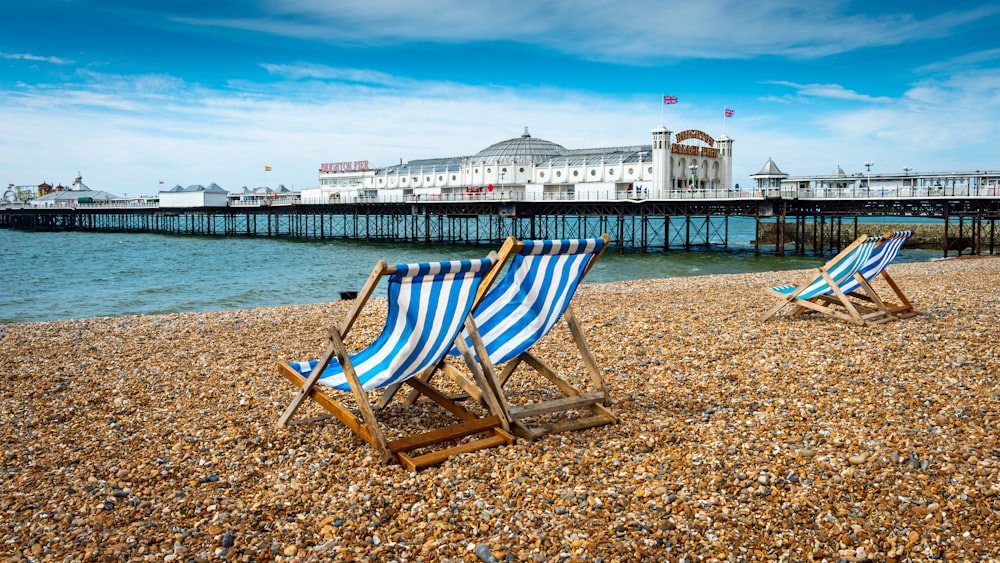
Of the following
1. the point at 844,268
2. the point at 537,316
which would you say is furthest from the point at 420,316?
the point at 844,268

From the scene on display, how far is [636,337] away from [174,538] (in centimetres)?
491

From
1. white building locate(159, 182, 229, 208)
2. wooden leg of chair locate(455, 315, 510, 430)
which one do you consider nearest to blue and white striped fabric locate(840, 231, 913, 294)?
wooden leg of chair locate(455, 315, 510, 430)

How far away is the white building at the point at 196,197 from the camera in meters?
61.4

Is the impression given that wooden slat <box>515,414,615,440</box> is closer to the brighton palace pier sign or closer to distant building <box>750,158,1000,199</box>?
distant building <box>750,158,1000,199</box>

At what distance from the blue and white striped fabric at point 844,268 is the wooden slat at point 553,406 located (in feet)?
14.2

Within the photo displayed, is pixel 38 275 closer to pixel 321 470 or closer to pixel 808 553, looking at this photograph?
pixel 321 470

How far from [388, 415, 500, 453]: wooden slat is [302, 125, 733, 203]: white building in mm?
30760

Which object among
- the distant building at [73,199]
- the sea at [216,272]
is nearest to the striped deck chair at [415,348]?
the sea at [216,272]

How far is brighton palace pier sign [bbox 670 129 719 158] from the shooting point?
38.8 metres

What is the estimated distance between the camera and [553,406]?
424 centimetres

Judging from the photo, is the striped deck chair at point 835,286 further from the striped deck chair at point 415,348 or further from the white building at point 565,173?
the white building at point 565,173

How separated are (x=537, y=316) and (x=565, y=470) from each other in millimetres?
993

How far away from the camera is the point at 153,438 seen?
4301 mm

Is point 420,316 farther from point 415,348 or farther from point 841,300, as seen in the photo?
point 841,300
